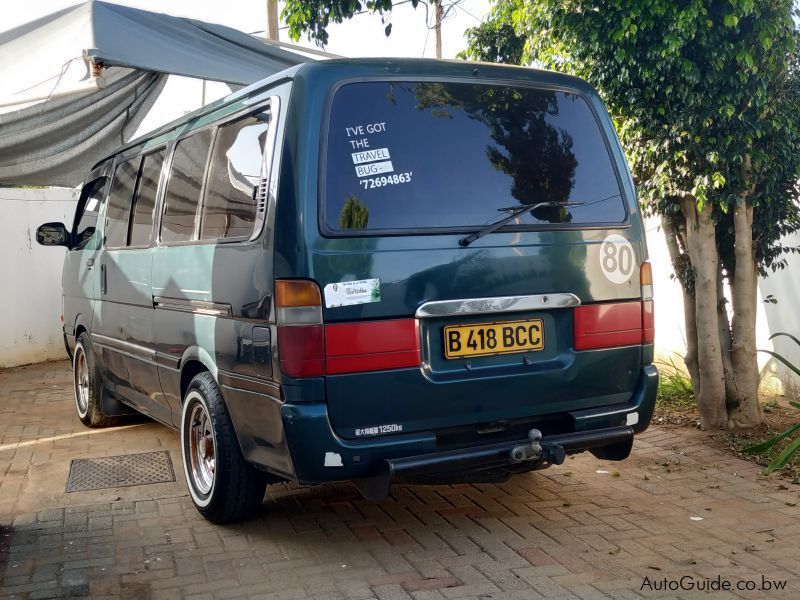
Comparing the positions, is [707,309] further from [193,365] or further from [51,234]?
[51,234]

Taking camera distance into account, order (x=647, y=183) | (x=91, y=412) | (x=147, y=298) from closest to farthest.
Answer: (x=147, y=298) < (x=647, y=183) < (x=91, y=412)

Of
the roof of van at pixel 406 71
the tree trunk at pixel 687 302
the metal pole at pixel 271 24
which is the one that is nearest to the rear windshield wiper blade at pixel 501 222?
the roof of van at pixel 406 71

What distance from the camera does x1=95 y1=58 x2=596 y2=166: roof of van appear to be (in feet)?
12.5

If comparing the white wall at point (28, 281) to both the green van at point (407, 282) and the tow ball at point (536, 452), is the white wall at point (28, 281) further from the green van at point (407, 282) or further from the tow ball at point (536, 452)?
the tow ball at point (536, 452)

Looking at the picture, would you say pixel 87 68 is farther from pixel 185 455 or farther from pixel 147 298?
pixel 185 455

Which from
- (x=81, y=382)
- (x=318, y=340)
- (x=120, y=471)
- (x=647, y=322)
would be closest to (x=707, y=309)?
(x=647, y=322)

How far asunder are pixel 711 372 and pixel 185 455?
3499mm

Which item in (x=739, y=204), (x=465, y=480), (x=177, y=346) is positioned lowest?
(x=465, y=480)

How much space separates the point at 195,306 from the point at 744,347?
375cm

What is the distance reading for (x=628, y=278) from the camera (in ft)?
14.2

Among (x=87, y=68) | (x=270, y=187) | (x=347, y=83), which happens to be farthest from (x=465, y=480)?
(x=87, y=68)

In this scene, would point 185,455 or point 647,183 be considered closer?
point 185,455

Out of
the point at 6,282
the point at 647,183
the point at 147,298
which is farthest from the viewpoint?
the point at 6,282

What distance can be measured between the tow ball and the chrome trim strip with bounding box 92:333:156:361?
2402 millimetres
